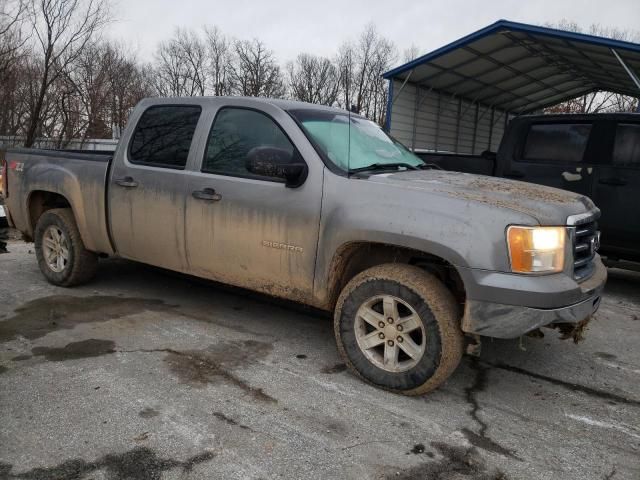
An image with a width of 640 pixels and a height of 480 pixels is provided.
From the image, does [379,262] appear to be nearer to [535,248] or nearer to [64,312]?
[535,248]

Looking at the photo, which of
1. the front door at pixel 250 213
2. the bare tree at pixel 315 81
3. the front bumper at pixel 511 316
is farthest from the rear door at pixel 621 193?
the bare tree at pixel 315 81

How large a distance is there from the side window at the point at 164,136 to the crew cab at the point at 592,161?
146 inches

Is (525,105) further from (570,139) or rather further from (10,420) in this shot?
(10,420)

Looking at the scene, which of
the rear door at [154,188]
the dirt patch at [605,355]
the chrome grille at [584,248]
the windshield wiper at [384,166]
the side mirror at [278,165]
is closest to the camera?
the chrome grille at [584,248]

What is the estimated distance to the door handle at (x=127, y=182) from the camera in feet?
14.8

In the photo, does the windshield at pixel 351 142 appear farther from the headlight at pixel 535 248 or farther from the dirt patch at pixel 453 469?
the dirt patch at pixel 453 469

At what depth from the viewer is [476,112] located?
16547 millimetres

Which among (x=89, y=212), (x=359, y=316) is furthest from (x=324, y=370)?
(x=89, y=212)

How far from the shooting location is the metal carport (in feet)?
33.8

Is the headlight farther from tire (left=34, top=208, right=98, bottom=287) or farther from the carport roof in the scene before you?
the carport roof

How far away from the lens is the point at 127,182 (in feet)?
14.9

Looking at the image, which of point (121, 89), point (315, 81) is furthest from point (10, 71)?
point (315, 81)

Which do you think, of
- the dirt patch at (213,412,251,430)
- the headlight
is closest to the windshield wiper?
the headlight

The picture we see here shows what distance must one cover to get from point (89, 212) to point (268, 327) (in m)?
2.01
